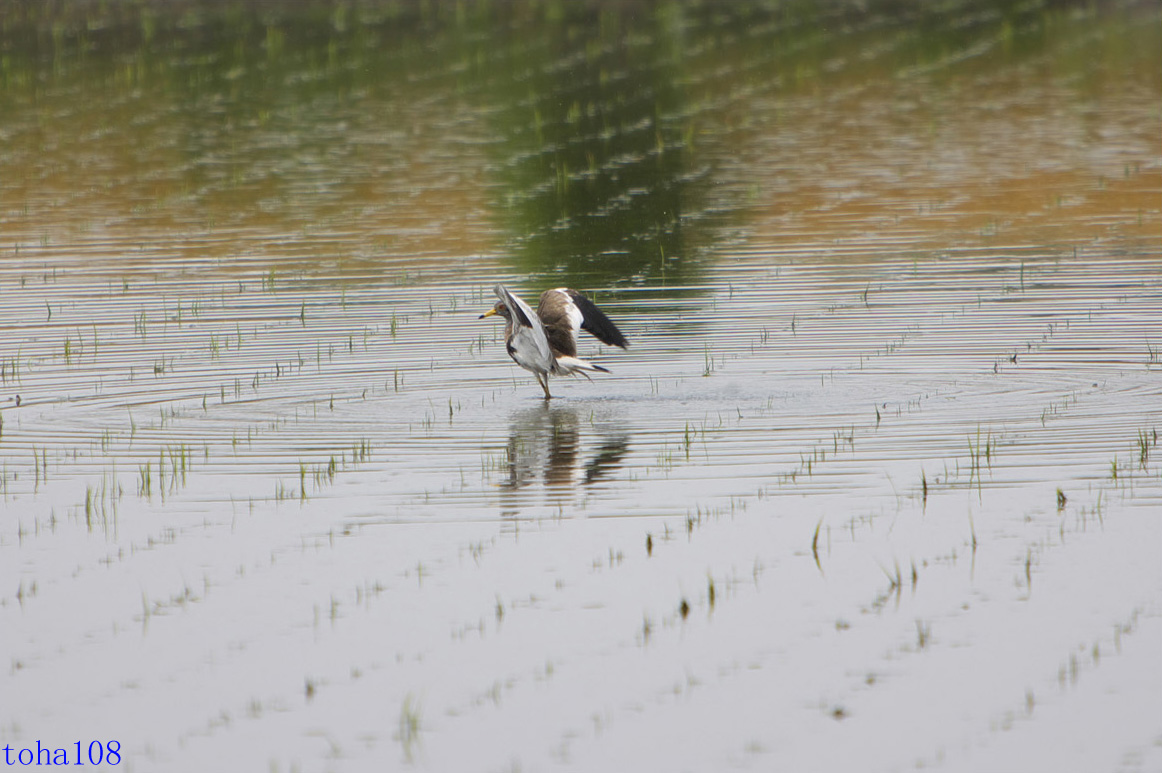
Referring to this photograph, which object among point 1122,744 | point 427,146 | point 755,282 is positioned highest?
point 427,146

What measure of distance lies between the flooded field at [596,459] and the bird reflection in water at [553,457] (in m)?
0.06

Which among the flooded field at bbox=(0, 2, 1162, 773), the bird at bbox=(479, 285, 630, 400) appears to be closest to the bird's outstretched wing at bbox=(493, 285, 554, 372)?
the bird at bbox=(479, 285, 630, 400)

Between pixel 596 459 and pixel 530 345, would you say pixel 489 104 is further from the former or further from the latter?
pixel 596 459

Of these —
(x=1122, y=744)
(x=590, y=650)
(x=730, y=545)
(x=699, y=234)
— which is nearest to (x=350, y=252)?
(x=699, y=234)

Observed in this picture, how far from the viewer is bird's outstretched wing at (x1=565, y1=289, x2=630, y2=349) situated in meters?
14.5

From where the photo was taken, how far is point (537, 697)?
728 centimetres

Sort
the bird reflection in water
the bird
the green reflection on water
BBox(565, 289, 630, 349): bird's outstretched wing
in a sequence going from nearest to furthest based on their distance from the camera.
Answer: the bird reflection in water → the bird → BBox(565, 289, 630, 349): bird's outstretched wing → the green reflection on water

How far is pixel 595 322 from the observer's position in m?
14.5

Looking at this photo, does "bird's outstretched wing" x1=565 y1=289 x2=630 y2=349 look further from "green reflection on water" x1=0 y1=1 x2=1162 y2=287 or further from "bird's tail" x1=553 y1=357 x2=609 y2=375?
"green reflection on water" x1=0 y1=1 x2=1162 y2=287

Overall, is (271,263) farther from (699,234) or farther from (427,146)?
(427,146)

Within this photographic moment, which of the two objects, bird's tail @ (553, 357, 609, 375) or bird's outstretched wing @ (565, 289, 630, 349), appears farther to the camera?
bird's outstretched wing @ (565, 289, 630, 349)

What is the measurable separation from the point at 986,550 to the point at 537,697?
9.68 feet

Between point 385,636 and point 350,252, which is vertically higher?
point 350,252

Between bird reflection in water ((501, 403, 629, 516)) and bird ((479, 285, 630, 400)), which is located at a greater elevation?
bird ((479, 285, 630, 400))
